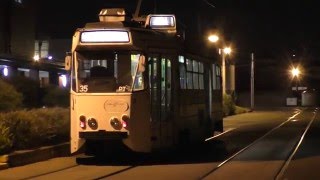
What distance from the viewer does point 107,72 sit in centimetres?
1633

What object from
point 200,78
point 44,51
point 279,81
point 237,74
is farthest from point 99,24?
point 279,81

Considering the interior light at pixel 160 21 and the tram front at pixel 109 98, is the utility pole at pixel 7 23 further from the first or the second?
the tram front at pixel 109 98

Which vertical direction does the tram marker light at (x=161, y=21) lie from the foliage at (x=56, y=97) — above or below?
above

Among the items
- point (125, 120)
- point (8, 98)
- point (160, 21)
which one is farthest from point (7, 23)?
point (125, 120)

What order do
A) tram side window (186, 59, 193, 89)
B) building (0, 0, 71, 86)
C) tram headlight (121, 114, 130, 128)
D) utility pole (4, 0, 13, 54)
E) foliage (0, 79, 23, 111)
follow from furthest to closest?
utility pole (4, 0, 13, 54), building (0, 0, 71, 86), foliage (0, 79, 23, 111), tram side window (186, 59, 193, 89), tram headlight (121, 114, 130, 128)

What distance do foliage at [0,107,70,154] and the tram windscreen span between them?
2.68 metres

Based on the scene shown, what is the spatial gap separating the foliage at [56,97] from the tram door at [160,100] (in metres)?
17.6

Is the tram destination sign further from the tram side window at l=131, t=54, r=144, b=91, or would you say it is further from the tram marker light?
the tram marker light

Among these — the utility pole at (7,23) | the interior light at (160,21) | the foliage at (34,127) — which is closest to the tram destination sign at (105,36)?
the interior light at (160,21)

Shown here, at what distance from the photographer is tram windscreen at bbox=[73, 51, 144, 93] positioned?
637 inches

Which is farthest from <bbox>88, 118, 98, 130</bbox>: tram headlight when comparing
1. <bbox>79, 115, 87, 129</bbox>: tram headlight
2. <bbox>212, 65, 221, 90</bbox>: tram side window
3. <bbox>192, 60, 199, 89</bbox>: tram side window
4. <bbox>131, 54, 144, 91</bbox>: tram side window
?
<bbox>212, 65, 221, 90</bbox>: tram side window

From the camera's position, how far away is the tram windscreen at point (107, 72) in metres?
16.2

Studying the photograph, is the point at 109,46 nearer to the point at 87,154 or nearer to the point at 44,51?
the point at 87,154

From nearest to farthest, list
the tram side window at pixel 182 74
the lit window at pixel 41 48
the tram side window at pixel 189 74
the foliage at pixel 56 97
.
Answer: the tram side window at pixel 182 74, the tram side window at pixel 189 74, the foliage at pixel 56 97, the lit window at pixel 41 48
